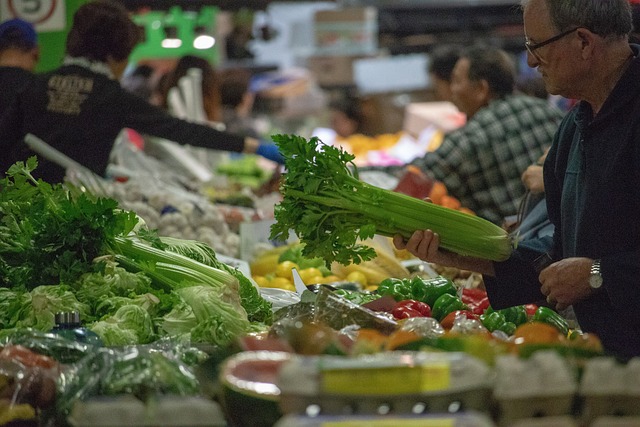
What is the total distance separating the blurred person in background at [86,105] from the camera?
6355mm

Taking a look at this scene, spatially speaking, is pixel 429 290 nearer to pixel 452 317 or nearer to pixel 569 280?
pixel 452 317

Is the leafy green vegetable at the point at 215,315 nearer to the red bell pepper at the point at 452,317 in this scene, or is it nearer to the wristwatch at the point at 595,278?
the red bell pepper at the point at 452,317

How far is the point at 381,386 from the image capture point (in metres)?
2.21

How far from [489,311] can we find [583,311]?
2.15 feet

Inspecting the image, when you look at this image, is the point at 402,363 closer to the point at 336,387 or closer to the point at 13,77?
the point at 336,387

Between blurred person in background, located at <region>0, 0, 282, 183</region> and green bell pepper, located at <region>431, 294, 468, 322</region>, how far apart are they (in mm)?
2665

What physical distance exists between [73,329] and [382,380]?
160cm

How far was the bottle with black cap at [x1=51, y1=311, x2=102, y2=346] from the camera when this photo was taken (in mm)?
3381

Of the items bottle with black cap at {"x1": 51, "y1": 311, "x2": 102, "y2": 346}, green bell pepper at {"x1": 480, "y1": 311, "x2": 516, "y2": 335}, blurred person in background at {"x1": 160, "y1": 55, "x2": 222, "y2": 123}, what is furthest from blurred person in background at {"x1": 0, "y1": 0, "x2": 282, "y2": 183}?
blurred person in background at {"x1": 160, "y1": 55, "x2": 222, "y2": 123}

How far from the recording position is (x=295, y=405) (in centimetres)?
225

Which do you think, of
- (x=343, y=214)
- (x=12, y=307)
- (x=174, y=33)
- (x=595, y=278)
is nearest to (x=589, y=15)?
(x=595, y=278)

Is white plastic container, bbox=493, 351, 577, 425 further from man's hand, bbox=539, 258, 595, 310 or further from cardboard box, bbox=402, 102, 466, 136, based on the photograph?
cardboard box, bbox=402, 102, 466, 136

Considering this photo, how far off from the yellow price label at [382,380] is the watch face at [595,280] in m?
1.32

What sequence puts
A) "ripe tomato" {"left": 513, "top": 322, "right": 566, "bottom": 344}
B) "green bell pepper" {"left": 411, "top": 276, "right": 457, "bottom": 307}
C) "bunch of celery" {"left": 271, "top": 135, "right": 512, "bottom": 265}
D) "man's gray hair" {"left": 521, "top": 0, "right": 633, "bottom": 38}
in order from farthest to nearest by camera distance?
"green bell pepper" {"left": 411, "top": 276, "right": 457, "bottom": 307}, "bunch of celery" {"left": 271, "top": 135, "right": 512, "bottom": 265}, "man's gray hair" {"left": 521, "top": 0, "right": 633, "bottom": 38}, "ripe tomato" {"left": 513, "top": 322, "right": 566, "bottom": 344}
